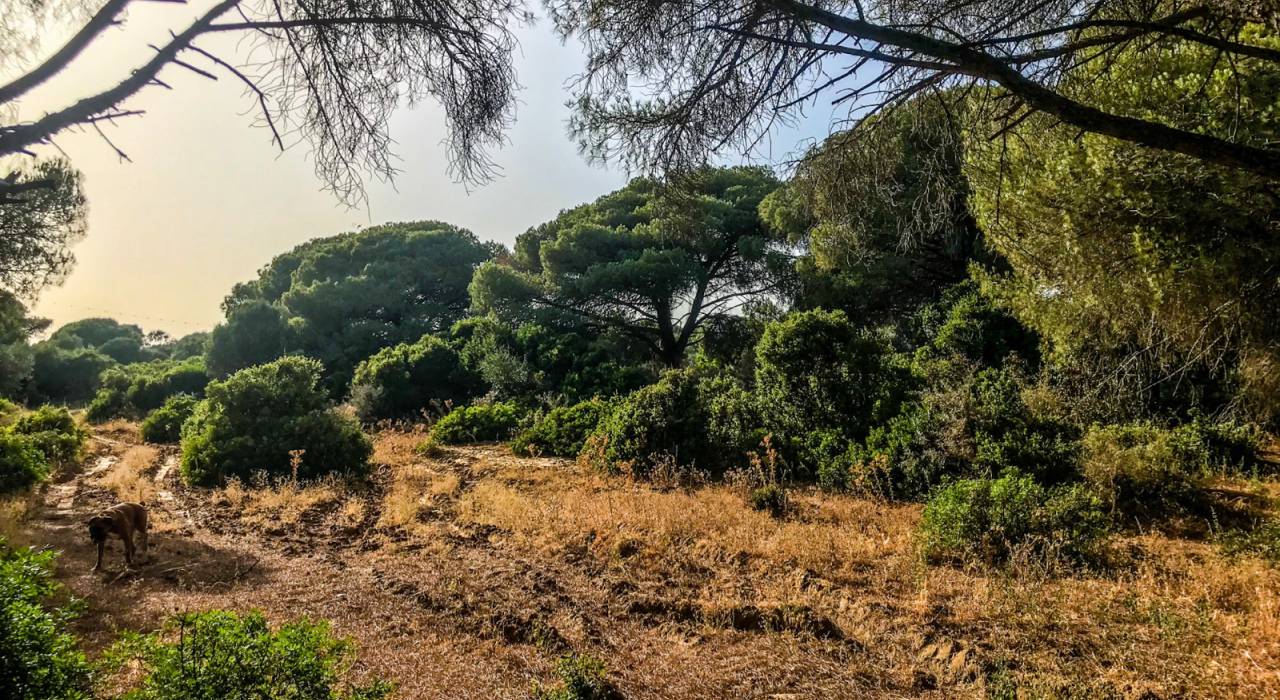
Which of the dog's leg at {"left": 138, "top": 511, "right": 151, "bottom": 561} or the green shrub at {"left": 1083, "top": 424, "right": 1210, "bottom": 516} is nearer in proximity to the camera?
the dog's leg at {"left": 138, "top": 511, "right": 151, "bottom": 561}

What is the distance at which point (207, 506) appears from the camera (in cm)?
806

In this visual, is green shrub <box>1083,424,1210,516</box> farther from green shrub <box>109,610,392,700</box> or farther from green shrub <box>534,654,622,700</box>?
green shrub <box>109,610,392,700</box>

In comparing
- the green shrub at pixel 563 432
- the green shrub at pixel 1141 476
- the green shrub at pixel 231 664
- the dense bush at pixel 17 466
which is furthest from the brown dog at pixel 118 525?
the green shrub at pixel 1141 476

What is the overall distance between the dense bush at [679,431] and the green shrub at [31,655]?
24.1 ft

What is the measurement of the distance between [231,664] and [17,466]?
30.8 ft

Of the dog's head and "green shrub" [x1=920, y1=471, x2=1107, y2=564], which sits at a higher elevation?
the dog's head

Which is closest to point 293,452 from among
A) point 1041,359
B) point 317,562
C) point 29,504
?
point 29,504

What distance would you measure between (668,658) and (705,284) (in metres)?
15.0

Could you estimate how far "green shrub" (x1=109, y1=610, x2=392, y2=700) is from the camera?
6.64 feet

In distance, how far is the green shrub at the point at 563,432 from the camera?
11.6 metres

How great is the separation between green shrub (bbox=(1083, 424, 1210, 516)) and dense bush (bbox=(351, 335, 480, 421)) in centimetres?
1579

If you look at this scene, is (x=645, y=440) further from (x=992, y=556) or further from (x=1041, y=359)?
(x=1041, y=359)

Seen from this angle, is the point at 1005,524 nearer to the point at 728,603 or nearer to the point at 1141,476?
the point at 1141,476

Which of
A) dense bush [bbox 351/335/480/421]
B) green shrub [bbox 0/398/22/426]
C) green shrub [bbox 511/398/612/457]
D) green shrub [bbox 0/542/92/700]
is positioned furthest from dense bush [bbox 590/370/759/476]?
green shrub [bbox 0/398/22/426]
